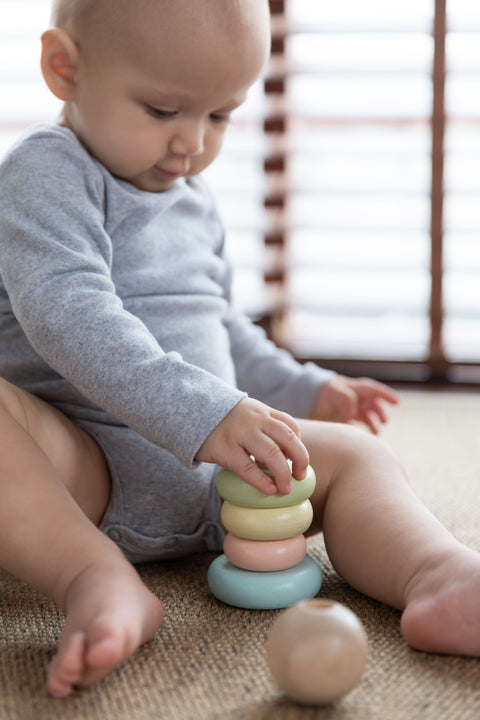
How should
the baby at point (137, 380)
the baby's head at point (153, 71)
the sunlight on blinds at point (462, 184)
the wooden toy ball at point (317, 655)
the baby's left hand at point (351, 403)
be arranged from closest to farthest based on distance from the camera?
the wooden toy ball at point (317, 655)
the baby at point (137, 380)
the baby's head at point (153, 71)
the baby's left hand at point (351, 403)
the sunlight on blinds at point (462, 184)

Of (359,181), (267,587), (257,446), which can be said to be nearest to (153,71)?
(257,446)

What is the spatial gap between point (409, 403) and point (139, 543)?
0.85 meters

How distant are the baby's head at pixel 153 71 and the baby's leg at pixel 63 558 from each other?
27 centimetres

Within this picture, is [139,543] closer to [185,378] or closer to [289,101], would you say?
[185,378]

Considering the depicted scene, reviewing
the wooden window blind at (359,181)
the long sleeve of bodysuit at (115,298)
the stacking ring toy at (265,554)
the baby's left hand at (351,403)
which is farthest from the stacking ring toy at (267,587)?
the wooden window blind at (359,181)

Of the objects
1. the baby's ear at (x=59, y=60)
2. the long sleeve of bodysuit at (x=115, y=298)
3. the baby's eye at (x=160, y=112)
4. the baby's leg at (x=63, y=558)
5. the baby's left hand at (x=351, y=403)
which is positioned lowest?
the baby's left hand at (x=351, y=403)

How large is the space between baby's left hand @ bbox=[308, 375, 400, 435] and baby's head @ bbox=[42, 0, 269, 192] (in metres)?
0.32

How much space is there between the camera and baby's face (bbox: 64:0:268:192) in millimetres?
795

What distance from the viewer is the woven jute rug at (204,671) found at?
558 millimetres

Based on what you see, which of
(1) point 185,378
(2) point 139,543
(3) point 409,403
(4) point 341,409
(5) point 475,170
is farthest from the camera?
(5) point 475,170

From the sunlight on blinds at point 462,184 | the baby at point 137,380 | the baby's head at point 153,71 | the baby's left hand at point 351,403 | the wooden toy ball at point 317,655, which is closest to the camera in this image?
the wooden toy ball at point 317,655

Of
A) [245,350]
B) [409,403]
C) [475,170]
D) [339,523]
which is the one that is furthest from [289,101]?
[339,523]

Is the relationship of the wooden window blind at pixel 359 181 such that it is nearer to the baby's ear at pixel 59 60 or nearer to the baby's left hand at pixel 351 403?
the baby's left hand at pixel 351 403

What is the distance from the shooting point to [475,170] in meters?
1.72
